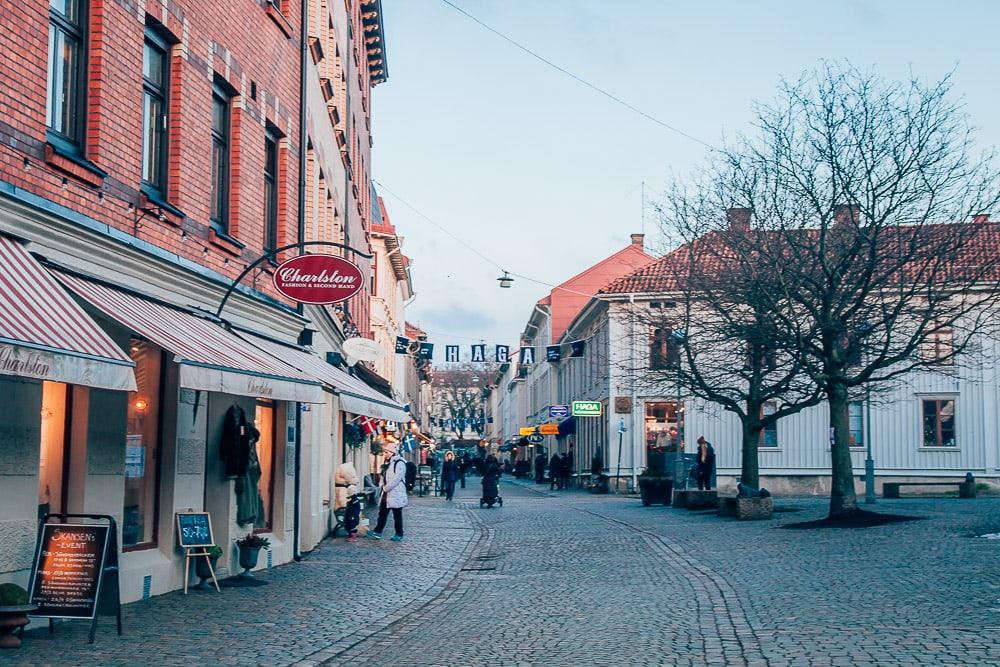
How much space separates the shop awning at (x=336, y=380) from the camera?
1571 cm

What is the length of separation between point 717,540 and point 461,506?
17.9m

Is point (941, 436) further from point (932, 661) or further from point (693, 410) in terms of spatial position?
point (932, 661)

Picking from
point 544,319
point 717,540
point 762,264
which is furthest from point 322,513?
point 544,319

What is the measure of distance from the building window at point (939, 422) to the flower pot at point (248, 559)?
34969 millimetres

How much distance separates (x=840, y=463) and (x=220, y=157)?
43.4 ft

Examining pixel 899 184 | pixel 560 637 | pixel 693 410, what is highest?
pixel 899 184

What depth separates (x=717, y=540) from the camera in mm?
21062

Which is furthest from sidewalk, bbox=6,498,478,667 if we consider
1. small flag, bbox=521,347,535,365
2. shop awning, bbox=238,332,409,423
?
small flag, bbox=521,347,535,365

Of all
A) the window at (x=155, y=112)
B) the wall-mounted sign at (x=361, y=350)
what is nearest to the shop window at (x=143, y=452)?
the window at (x=155, y=112)

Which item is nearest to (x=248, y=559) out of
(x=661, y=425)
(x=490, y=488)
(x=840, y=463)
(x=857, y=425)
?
(x=840, y=463)

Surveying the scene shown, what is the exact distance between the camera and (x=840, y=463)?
2338cm

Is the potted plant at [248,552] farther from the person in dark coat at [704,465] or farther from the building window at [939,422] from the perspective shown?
the building window at [939,422]

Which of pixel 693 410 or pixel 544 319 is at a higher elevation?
pixel 544 319

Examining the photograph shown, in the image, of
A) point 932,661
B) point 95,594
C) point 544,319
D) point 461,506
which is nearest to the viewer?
point 932,661
